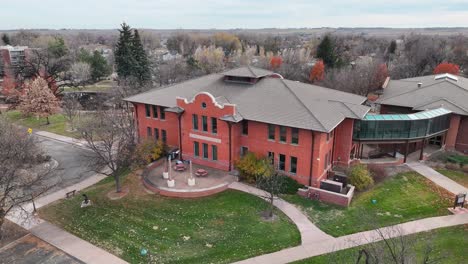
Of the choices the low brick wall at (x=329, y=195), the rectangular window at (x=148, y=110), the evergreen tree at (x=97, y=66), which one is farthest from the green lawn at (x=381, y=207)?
the evergreen tree at (x=97, y=66)

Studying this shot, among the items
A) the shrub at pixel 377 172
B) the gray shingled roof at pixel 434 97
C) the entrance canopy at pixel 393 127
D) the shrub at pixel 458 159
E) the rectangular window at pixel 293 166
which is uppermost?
the gray shingled roof at pixel 434 97

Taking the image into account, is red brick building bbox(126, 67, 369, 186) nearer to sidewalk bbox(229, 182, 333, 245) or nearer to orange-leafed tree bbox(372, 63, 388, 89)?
sidewalk bbox(229, 182, 333, 245)

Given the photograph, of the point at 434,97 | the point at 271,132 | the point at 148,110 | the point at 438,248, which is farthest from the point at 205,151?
the point at 434,97

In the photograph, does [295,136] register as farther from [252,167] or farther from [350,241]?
[350,241]

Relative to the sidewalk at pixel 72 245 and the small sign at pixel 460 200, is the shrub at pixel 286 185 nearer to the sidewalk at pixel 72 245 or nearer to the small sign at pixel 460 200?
the small sign at pixel 460 200

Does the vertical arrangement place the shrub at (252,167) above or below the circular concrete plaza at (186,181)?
above

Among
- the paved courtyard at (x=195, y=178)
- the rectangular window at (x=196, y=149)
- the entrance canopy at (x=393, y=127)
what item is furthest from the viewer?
the rectangular window at (x=196, y=149)

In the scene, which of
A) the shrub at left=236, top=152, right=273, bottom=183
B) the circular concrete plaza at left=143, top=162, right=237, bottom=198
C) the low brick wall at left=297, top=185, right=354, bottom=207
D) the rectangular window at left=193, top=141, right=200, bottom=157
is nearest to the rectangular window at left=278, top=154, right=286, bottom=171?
the shrub at left=236, top=152, right=273, bottom=183
